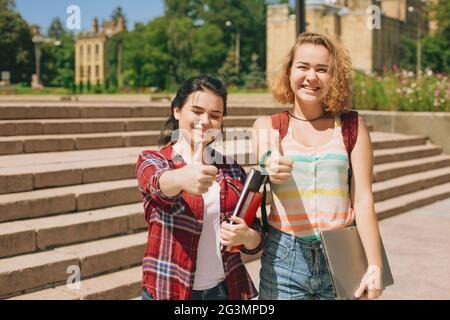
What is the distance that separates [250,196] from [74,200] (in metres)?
3.76

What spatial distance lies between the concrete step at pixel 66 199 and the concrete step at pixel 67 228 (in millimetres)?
69

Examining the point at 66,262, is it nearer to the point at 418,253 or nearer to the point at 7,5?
the point at 418,253

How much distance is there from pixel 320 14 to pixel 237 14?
13081 millimetres

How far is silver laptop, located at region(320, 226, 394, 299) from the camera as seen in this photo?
6.93ft

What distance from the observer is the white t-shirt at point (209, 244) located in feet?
7.05

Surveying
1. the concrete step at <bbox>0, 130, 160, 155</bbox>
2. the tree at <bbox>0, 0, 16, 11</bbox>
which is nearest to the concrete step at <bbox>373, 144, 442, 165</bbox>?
the concrete step at <bbox>0, 130, 160, 155</bbox>

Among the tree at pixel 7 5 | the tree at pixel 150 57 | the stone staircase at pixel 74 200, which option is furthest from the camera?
the tree at pixel 150 57

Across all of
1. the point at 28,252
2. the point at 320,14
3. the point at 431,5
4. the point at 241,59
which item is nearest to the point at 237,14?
the point at 241,59

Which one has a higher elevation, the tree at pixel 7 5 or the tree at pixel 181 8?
the tree at pixel 181 8

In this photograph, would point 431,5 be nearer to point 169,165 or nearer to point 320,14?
point 320,14

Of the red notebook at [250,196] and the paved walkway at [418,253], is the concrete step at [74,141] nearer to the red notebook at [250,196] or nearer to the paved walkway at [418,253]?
the paved walkway at [418,253]

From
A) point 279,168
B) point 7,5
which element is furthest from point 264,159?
point 7,5

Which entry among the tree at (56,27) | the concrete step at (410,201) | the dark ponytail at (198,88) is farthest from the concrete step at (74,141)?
the tree at (56,27)

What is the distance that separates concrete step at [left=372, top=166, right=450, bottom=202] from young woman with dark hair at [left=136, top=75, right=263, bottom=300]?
661cm
